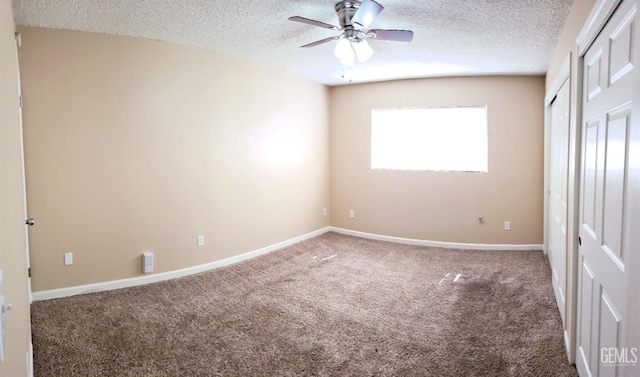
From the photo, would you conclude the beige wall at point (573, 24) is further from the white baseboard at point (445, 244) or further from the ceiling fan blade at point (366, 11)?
the white baseboard at point (445, 244)

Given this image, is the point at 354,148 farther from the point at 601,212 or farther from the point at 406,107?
the point at 601,212

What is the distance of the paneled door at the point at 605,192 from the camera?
50.9 inches

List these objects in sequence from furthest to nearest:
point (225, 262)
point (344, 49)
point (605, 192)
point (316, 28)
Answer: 1. point (225, 262)
2. point (316, 28)
3. point (344, 49)
4. point (605, 192)

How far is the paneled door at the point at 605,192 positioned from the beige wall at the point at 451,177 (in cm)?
296

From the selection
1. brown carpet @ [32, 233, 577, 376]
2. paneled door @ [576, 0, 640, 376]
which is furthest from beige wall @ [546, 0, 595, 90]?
brown carpet @ [32, 233, 577, 376]

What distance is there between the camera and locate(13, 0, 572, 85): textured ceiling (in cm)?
264

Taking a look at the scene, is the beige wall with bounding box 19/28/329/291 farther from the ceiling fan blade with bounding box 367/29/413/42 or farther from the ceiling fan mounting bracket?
the ceiling fan blade with bounding box 367/29/413/42

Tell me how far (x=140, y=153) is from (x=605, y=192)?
3599 mm

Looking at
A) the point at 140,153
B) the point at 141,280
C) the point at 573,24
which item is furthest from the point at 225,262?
the point at 573,24

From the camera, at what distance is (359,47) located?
2.73 meters

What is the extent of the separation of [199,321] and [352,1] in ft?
8.64

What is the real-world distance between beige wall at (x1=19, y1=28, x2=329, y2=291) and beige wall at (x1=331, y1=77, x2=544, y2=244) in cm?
140

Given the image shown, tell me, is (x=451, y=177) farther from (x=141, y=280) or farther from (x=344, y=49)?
(x=141, y=280)

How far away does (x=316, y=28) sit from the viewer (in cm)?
314
